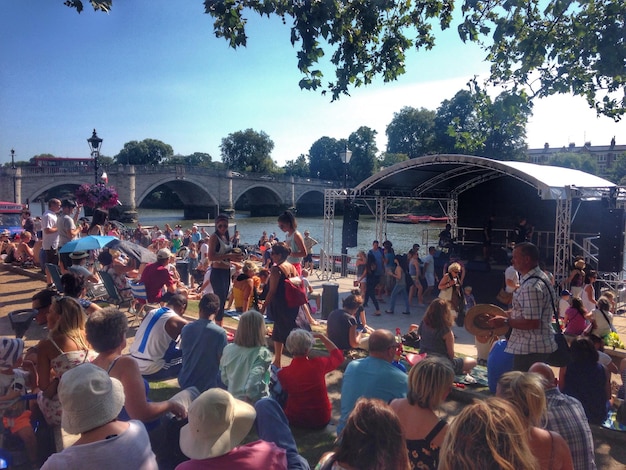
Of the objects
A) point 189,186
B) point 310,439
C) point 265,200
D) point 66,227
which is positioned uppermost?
point 189,186

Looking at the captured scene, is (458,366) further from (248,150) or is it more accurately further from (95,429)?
(248,150)

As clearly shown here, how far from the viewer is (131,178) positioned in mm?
41219

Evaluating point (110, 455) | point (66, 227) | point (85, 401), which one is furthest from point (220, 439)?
point (66, 227)

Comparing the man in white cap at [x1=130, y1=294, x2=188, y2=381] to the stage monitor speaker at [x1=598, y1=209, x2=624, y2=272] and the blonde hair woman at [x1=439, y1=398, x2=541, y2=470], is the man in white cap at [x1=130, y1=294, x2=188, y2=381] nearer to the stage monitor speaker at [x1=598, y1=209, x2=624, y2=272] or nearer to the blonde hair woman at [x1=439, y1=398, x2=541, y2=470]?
the blonde hair woman at [x1=439, y1=398, x2=541, y2=470]

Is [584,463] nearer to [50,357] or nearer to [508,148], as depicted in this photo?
[50,357]

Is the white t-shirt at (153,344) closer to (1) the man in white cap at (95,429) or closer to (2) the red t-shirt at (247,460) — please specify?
(1) the man in white cap at (95,429)

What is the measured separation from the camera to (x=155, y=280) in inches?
258

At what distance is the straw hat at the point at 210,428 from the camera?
201 cm

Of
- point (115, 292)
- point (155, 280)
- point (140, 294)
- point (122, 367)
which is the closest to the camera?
point (122, 367)

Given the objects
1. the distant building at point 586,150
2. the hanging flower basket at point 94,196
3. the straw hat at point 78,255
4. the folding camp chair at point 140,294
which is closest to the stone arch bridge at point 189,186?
the hanging flower basket at point 94,196

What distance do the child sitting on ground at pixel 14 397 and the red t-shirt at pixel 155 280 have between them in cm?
333

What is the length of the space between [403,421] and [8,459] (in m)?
2.26

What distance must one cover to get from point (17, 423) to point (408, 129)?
217ft

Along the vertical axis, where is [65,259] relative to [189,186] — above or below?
below
